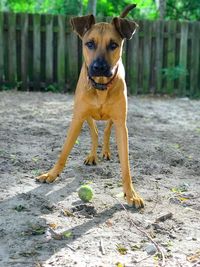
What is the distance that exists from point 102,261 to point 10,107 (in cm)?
619

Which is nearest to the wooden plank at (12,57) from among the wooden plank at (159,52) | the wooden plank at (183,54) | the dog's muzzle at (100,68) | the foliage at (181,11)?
Result: the wooden plank at (159,52)

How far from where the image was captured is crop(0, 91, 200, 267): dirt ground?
332cm

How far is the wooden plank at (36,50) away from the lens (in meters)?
11.2

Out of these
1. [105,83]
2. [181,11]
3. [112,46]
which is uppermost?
[181,11]

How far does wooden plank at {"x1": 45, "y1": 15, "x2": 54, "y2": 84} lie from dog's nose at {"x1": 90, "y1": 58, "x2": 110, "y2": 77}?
7282 mm

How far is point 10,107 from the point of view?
9.02 meters

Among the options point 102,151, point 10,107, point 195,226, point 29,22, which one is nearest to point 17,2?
point 29,22

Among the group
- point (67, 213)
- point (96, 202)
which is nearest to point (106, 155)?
point (96, 202)

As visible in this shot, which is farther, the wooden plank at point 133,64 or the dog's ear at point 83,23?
Answer: the wooden plank at point 133,64

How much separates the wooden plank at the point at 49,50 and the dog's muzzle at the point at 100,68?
7.27 meters

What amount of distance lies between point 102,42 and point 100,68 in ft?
1.03

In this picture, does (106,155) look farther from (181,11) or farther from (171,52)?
(181,11)

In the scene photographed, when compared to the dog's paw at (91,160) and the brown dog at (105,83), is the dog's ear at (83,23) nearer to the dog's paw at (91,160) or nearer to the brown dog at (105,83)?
the brown dog at (105,83)

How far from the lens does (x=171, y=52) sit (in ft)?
38.9
